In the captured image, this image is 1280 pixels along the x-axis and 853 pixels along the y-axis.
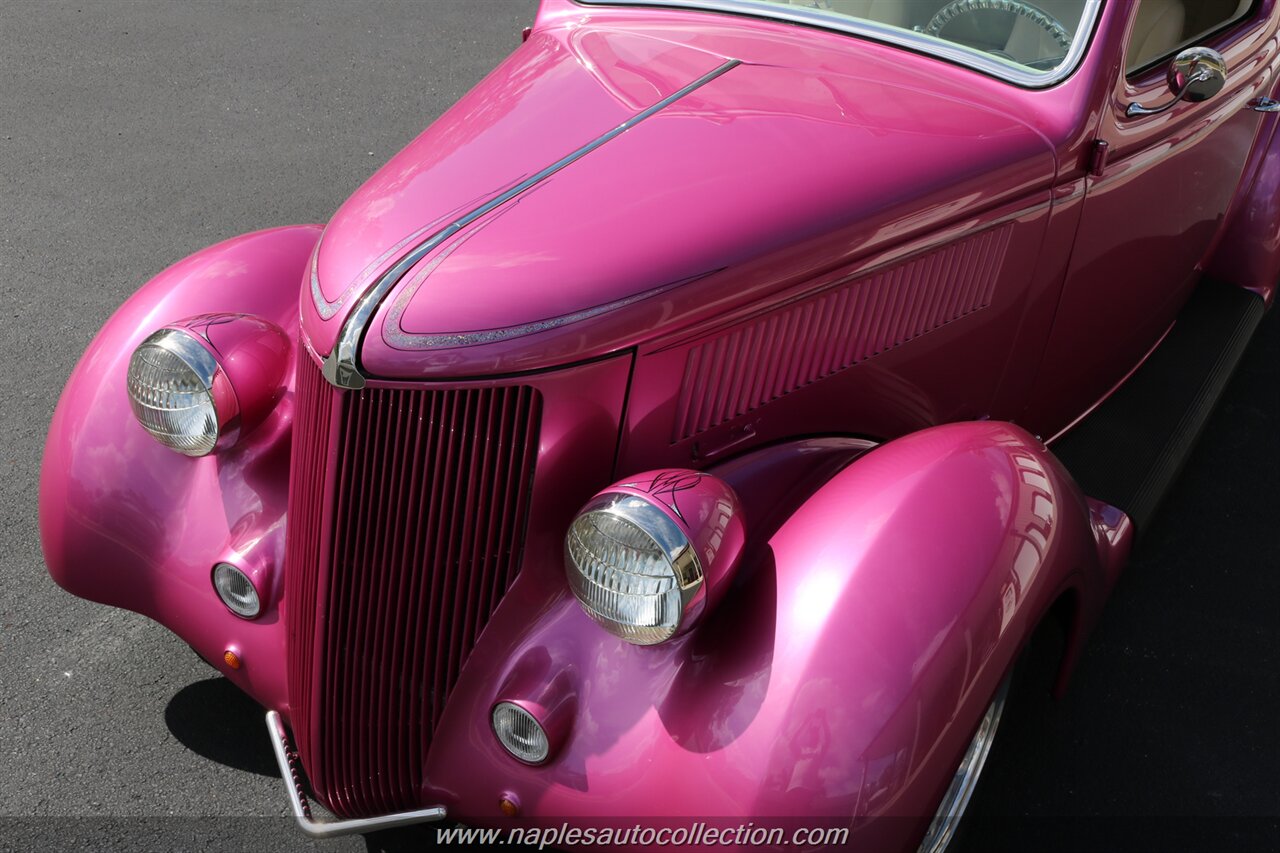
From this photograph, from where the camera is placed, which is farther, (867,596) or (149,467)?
(149,467)

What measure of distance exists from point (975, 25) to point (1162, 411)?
47.9 inches

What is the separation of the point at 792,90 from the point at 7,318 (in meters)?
2.89

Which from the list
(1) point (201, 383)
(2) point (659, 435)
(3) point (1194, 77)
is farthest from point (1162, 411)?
(1) point (201, 383)

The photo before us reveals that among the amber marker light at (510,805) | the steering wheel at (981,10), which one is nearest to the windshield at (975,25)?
the steering wheel at (981,10)

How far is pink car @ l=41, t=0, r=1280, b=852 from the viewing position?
67.5 inches

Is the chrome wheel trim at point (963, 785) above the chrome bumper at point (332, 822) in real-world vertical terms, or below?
above

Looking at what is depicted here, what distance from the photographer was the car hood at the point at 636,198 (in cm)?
183

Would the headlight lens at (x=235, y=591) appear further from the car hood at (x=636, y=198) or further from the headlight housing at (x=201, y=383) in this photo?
the car hood at (x=636, y=198)

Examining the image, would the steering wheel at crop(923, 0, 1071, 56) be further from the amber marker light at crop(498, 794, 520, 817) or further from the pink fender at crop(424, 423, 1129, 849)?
the amber marker light at crop(498, 794, 520, 817)

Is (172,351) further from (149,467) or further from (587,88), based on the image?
(587,88)

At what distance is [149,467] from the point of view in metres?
2.29

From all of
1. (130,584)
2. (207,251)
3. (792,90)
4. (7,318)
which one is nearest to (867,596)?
(792,90)

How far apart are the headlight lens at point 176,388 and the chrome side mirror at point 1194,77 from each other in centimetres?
201

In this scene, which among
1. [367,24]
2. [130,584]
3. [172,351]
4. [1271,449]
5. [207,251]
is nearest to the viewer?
[172,351]
